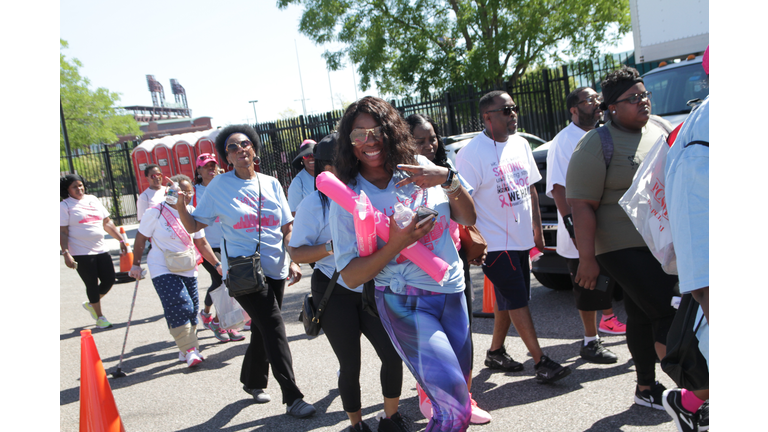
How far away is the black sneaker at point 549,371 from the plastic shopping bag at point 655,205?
190cm

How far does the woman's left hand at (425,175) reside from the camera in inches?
103

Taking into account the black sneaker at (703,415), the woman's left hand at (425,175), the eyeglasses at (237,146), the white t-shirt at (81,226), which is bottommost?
the black sneaker at (703,415)

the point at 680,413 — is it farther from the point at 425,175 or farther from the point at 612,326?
the point at 612,326

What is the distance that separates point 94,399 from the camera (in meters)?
3.66

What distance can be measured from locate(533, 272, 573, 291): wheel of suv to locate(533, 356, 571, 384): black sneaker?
7.73 feet

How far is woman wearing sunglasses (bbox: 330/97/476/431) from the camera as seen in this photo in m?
2.46

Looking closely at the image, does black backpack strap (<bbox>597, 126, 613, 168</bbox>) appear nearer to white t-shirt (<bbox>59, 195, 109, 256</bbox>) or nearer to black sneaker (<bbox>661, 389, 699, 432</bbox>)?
black sneaker (<bbox>661, 389, 699, 432</bbox>)

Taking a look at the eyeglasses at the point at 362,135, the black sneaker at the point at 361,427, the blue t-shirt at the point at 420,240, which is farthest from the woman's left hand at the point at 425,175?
the black sneaker at the point at 361,427

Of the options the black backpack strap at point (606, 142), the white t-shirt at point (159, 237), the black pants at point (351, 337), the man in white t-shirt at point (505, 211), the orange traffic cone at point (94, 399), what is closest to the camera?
the black backpack strap at point (606, 142)

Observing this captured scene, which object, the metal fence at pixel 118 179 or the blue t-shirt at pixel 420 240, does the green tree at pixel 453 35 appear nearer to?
the metal fence at pixel 118 179

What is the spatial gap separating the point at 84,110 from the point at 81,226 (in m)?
27.1

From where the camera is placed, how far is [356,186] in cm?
281

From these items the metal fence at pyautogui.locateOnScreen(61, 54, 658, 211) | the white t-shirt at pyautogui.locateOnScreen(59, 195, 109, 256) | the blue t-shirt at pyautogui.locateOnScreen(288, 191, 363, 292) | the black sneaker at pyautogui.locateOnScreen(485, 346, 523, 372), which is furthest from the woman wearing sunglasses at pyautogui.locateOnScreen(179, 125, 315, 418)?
the metal fence at pyautogui.locateOnScreen(61, 54, 658, 211)

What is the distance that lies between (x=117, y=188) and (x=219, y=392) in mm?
19861
